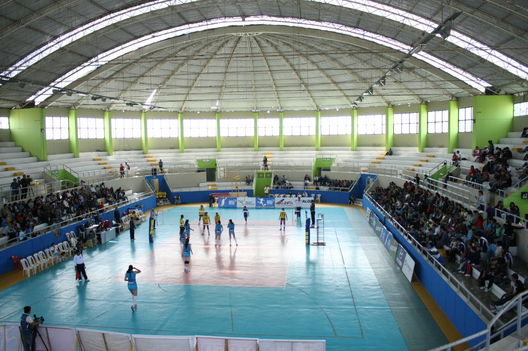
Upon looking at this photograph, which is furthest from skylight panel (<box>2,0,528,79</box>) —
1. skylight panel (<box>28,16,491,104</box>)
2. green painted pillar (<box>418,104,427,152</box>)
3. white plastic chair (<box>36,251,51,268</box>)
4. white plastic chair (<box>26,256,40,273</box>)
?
green painted pillar (<box>418,104,427,152</box>)

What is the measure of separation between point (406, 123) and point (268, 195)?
1870cm

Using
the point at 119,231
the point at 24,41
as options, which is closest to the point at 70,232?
the point at 119,231

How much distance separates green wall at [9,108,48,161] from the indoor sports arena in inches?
5.2

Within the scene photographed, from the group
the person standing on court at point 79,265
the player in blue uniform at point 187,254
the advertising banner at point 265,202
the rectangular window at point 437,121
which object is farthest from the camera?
the rectangular window at point 437,121

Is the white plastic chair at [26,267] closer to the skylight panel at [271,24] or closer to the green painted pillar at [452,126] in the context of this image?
the skylight panel at [271,24]

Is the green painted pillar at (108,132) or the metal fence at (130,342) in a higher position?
the green painted pillar at (108,132)

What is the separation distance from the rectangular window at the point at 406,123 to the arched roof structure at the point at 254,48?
2.24 meters

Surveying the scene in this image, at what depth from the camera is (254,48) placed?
4075cm

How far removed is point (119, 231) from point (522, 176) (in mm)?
25207

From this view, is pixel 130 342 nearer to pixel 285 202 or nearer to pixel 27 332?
pixel 27 332

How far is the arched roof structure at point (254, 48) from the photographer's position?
24.4 m

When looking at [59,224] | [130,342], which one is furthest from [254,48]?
[130,342]

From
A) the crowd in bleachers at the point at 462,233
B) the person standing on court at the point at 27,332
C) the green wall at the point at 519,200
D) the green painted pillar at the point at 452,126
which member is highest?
the green painted pillar at the point at 452,126

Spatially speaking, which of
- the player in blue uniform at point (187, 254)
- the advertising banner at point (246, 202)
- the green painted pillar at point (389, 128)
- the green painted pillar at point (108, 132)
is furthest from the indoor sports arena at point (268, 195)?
the advertising banner at point (246, 202)
